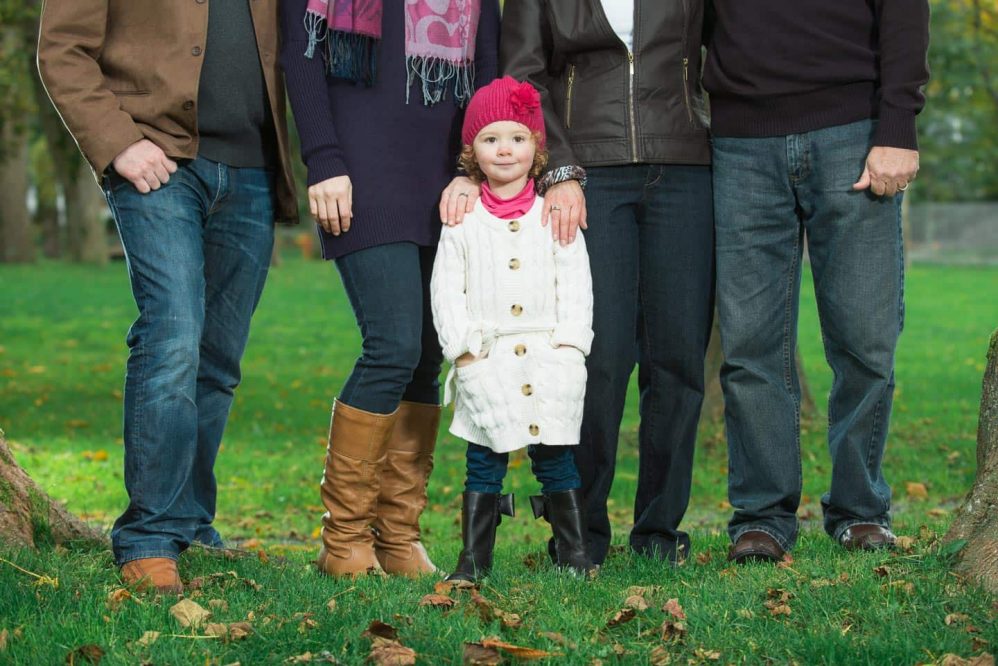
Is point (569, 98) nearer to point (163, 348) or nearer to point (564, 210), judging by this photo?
point (564, 210)

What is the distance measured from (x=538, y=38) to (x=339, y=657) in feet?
7.55

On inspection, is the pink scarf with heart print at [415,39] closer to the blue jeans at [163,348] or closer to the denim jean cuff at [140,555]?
the blue jeans at [163,348]

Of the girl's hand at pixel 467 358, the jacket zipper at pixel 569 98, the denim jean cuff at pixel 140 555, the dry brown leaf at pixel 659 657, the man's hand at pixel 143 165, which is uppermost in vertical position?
the jacket zipper at pixel 569 98

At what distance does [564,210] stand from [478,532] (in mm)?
1127

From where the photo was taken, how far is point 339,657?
129 inches

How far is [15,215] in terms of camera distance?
34.4m

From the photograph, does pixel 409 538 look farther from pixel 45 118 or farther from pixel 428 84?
pixel 45 118

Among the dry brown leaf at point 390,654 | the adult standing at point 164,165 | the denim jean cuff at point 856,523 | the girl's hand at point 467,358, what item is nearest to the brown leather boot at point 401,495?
the girl's hand at point 467,358

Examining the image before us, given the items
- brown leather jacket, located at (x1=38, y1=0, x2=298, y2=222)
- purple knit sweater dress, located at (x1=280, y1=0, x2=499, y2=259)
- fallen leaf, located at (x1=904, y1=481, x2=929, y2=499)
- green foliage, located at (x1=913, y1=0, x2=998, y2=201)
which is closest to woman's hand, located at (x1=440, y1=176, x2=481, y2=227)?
purple knit sweater dress, located at (x1=280, y1=0, x2=499, y2=259)

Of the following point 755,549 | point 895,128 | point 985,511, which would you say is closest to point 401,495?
point 755,549

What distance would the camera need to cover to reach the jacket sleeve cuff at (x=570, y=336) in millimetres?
4145

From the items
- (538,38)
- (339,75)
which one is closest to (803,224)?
(538,38)

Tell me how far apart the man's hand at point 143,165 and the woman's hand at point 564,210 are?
1276mm

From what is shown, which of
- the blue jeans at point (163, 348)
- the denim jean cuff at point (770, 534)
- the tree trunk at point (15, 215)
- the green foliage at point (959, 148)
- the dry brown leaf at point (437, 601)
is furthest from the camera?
the green foliage at point (959, 148)
